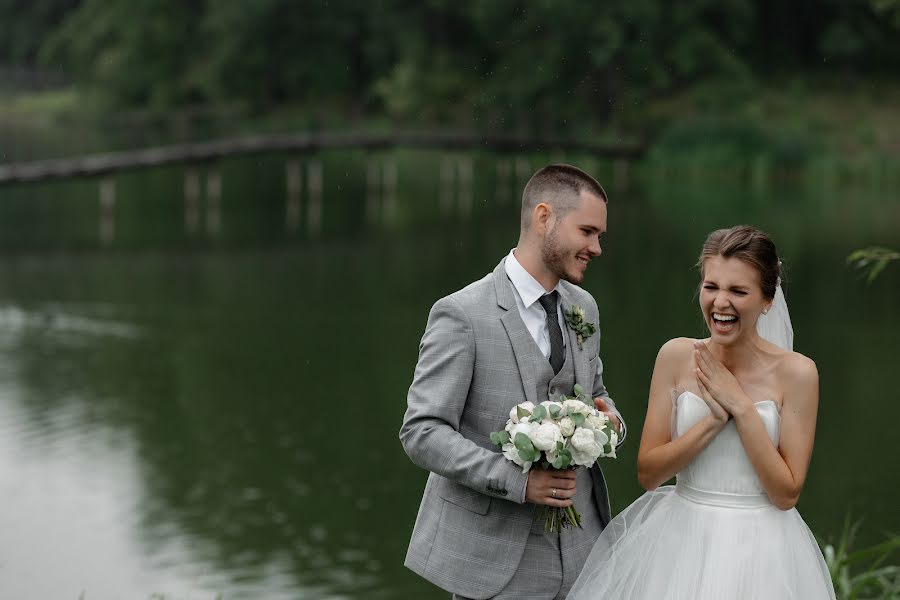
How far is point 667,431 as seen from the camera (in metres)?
3.60

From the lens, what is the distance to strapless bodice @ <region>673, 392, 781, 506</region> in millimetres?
3543

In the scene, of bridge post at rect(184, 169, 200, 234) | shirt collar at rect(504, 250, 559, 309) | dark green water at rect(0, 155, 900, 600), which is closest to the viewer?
shirt collar at rect(504, 250, 559, 309)

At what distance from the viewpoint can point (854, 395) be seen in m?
13.3

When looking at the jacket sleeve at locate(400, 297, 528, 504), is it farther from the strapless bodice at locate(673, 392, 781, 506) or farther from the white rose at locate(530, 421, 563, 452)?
the strapless bodice at locate(673, 392, 781, 506)

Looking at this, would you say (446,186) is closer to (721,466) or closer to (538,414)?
(721,466)

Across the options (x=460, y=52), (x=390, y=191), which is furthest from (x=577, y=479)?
(x=460, y=52)

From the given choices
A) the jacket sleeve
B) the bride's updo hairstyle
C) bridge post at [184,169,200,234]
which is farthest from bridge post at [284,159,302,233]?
the bride's updo hairstyle

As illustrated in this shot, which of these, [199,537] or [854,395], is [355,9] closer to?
[854,395]

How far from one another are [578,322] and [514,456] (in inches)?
18.7

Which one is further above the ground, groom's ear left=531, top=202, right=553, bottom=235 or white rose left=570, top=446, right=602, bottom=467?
groom's ear left=531, top=202, right=553, bottom=235

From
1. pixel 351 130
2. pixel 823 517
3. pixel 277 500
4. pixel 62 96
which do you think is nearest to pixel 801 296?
pixel 823 517

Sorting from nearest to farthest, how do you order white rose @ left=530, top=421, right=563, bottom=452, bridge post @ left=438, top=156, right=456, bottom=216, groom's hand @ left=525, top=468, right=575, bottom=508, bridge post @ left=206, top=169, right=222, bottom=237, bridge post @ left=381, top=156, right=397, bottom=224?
white rose @ left=530, top=421, right=563, bottom=452 → groom's hand @ left=525, top=468, right=575, bottom=508 → bridge post @ left=206, top=169, right=222, bottom=237 → bridge post @ left=381, top=156, right=397, bottom=224 → bridge post @ left=438, top=156, right=456, bottom=216

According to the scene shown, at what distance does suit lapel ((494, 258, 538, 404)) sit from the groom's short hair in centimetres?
23

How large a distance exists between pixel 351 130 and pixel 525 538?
5078cm
